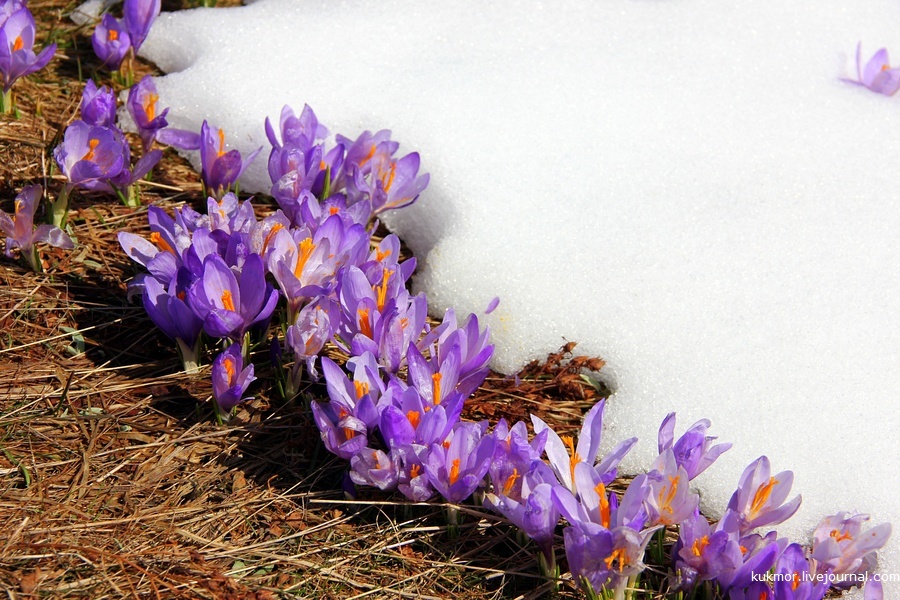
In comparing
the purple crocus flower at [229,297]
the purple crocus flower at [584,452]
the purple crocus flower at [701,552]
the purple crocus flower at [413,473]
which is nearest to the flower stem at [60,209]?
the purple crocus flower at [229,297]

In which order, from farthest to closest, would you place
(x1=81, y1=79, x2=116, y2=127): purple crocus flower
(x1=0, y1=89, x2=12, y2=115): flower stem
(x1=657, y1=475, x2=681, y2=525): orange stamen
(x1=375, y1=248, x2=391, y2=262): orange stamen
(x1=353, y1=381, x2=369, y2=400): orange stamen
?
(x1=0, y1=89, x2=12, y2=115): flower stem, (x1=81, y1=79, x2=116, y2=127): purple crocus flower, (x1=375, y1=248, x2=391, y2=262): orange stamen, (x1=353, y1=381, x2=369, y2=400): orange stamen, (x1=657, y1=475, x2=681, y2=525): orange stamen

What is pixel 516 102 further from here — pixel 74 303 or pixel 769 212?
pixel 74 303

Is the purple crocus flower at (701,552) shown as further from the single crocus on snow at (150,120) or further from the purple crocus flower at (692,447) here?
the single crocus on snow at (150,120)

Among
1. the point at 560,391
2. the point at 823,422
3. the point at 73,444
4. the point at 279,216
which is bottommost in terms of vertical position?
the point at 73,444

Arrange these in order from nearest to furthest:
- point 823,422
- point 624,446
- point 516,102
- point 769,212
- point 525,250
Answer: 1. point 624,446
2. point 823,422
3. point 525,250
4. point 769,212
5. point 516,102

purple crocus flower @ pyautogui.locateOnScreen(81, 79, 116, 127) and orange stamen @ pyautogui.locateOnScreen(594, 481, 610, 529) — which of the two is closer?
orange stamen @ pyautogui.locateOnScreen(594, 481, 610, 529)

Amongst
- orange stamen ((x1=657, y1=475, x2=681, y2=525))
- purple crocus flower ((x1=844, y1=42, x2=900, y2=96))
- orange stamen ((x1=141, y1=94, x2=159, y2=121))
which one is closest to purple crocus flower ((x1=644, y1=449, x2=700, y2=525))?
orange stamen ((x1=657, y1=475, x2=681, y2=525))

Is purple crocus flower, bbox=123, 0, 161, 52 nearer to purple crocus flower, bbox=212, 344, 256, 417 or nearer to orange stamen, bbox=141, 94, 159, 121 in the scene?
orange stamen, bbox=141, 94, 159, 121

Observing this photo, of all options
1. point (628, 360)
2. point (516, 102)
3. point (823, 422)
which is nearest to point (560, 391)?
point (628, 360)
